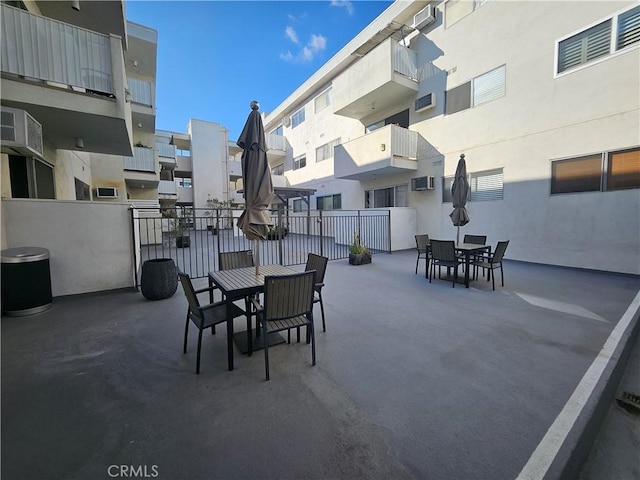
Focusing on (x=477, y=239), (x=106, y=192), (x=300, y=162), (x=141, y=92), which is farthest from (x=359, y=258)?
(x=300, y=162)

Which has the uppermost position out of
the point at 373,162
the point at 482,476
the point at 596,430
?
the point at 373,162

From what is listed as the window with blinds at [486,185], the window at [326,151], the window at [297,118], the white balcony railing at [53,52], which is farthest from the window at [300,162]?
the white balcony railing at [53,52]

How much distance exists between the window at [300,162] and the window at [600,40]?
14.1 m

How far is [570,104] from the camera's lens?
7.00 metres

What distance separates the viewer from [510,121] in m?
8.19

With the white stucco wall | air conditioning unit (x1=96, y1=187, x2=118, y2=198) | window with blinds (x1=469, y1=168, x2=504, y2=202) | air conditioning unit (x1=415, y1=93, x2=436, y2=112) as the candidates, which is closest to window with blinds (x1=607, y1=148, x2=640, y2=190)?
window with blinds (x1=469, y1=168, x2=504, y2=202)

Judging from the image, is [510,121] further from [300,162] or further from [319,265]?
[300,162]

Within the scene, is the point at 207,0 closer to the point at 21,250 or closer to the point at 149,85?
the point at 149,85

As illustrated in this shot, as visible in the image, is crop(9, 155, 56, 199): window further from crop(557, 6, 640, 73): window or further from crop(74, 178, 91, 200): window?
crop(557, 6, 640, 73): window

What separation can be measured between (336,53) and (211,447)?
57.3 feet

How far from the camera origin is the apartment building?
6391 mm

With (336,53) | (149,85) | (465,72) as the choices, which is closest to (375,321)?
(465,72)

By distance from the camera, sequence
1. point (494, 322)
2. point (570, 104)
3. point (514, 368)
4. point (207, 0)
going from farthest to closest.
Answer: point (207, 0), point (570, 104), point (494, 322), point (514, 368)

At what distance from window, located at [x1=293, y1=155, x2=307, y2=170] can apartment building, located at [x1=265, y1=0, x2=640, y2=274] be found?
609cm
